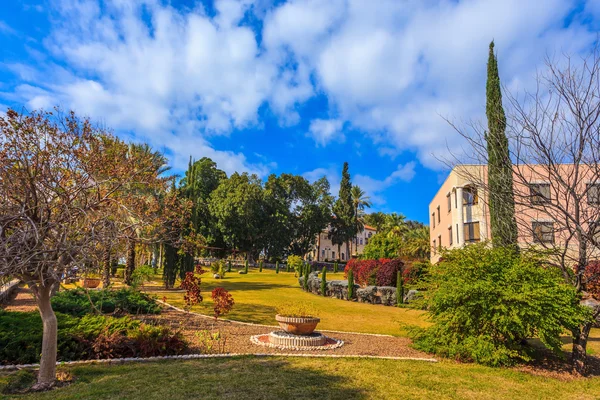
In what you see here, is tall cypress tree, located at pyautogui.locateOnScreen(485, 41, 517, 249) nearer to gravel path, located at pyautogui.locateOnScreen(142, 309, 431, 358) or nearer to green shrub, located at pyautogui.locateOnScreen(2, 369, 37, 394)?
gravel path, located at pyautogui.locateOnScreen(142, 309, 431, 358)

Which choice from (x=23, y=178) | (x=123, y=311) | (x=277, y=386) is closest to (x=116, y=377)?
(x=277, y=386)

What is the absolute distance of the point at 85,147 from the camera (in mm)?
11695

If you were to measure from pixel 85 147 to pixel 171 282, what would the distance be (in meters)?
13.7

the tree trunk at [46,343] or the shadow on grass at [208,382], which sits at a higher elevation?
the tree trunk at [46,343]

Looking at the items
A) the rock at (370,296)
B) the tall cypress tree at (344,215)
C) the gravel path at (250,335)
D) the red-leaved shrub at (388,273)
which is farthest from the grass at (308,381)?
the tall cypress tree at (344,215)

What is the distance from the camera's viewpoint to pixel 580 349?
841 centimetres

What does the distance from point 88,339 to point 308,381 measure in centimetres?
490

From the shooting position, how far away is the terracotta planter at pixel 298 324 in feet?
33.8

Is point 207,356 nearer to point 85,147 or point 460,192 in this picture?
point 85,147

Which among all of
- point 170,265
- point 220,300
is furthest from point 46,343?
point 170,265

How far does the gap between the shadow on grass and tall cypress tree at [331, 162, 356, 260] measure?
185 ft

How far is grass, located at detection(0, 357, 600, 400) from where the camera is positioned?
19.9 feet

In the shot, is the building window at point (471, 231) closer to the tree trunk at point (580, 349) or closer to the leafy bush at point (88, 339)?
the tree trunk at point (580, 349)

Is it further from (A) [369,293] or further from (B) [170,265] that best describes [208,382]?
(B) [170,265]
